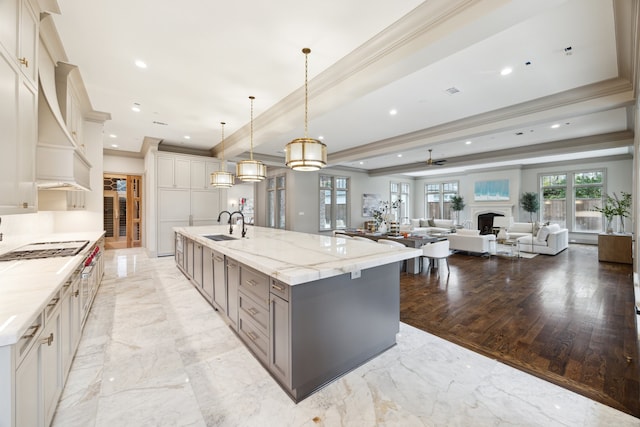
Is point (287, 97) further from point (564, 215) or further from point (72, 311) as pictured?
point (564, 215)

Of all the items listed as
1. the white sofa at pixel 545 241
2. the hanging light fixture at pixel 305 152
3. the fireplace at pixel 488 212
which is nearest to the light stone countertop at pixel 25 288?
the hanging light fixture at pixel 305 152

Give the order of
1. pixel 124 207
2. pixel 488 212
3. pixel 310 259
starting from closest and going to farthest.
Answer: pixel 310 259, pixel 124 207, pixel 488 212

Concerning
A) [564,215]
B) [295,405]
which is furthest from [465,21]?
[564,215]

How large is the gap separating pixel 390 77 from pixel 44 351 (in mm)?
3461

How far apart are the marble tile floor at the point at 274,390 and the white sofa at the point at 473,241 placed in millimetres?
5025

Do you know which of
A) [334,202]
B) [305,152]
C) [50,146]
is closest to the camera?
[50,146]

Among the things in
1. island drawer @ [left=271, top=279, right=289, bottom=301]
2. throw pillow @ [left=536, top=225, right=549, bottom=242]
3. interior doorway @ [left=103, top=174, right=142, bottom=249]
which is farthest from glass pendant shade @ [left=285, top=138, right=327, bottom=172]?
throw pillow @ [left=536, top=225, right=549, bottom=242]

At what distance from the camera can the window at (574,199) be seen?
30.3 ft

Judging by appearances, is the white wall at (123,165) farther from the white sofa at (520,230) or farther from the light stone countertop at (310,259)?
the white sofa at (520,230)

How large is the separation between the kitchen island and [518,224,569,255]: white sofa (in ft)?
23.3

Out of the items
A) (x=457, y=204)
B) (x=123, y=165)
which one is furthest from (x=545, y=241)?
(x=123, y=165)

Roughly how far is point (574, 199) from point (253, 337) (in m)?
12.4

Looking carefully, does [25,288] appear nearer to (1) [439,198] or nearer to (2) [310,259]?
A: (2) [310,259]

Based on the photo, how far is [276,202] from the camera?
1012 cm
